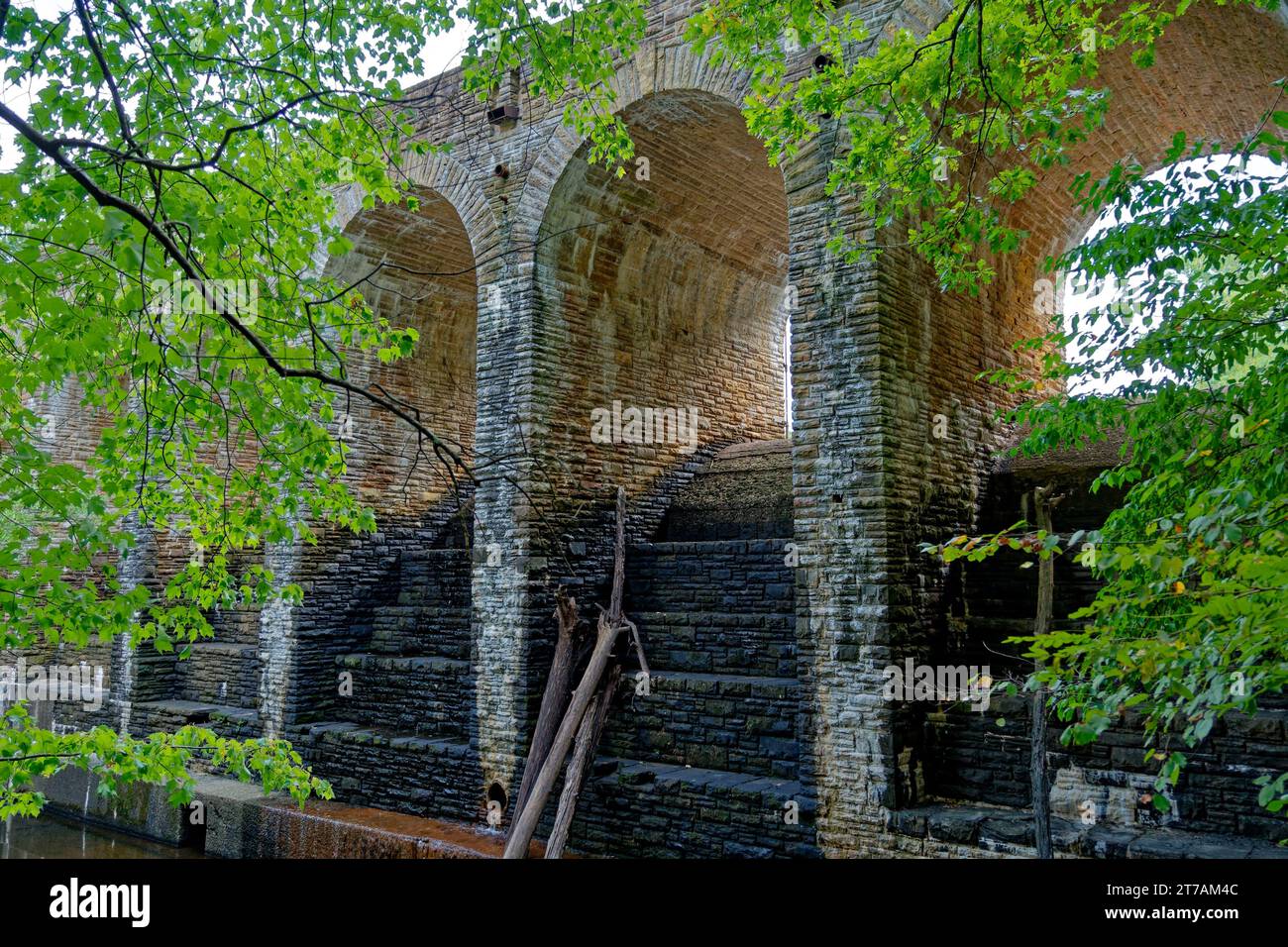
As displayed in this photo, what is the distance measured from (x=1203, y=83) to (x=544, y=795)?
815cm

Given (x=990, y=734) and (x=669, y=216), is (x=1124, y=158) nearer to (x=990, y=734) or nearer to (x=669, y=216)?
(x=669, y=216)

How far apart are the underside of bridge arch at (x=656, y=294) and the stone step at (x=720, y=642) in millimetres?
1667

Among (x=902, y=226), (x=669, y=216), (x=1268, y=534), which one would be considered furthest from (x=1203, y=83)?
(x=1268, y=534)

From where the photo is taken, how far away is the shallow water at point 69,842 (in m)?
10.1

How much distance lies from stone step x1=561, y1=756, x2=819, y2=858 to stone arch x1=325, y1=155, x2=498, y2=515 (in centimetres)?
419

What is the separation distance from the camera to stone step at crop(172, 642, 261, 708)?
39.1 feet

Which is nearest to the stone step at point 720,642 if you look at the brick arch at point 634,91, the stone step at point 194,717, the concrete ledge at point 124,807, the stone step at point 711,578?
the stone step at point 711,578

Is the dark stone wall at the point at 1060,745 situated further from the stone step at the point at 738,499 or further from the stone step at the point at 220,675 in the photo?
the stone step at the point at 220,675

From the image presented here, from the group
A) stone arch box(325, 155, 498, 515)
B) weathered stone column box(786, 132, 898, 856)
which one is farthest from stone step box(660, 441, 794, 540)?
stone arch box(325, 155, 498, 515)

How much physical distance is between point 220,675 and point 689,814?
808cm

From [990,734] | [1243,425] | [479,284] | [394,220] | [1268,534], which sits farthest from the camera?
[394,220]

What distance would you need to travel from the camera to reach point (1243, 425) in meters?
3.36

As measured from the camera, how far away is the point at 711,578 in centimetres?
874
